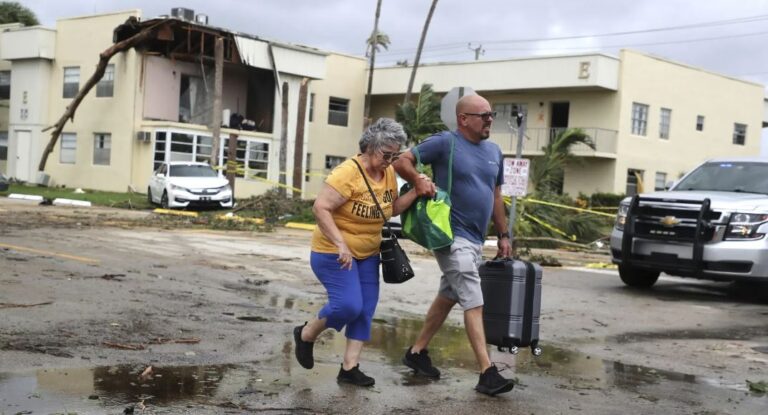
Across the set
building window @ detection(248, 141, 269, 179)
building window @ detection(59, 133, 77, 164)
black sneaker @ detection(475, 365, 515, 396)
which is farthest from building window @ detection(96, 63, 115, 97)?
black sneaker @ detection(475, 365, 515, 396)

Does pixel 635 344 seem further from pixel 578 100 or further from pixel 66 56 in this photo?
pixel 66 56

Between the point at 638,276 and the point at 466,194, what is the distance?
25.3 feet

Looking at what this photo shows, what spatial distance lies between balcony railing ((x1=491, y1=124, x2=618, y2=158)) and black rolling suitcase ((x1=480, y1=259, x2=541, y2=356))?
30.6m

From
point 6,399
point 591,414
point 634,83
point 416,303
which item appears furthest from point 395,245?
point 634,83

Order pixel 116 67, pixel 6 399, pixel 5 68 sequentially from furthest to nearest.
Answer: pixel 5 68 < pixel 116 67 < pixel 6 399

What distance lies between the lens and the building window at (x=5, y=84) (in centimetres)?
4456

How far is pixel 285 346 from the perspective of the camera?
23.7 feet

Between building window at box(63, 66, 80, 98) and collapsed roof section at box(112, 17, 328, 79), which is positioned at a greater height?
collapsed roof section at box(112, 17, 328, 79)

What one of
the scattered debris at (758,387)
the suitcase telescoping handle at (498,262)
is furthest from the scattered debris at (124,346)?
the scattered debris at (758,387)

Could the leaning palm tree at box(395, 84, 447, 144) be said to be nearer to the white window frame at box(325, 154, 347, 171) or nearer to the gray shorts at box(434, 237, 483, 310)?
the white window frame at box(325, 154, 347, 171)

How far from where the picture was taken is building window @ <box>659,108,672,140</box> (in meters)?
41.4

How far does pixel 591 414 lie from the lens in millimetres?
5578

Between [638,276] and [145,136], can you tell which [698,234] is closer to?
[638,276]

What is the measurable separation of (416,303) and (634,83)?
31728mm
